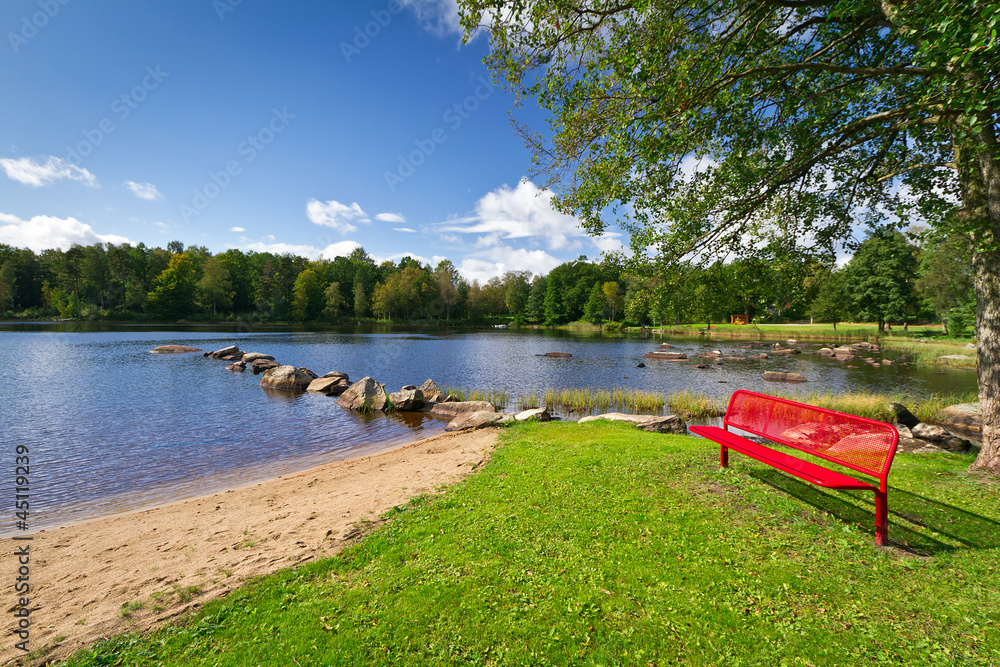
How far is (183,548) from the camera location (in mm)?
6031

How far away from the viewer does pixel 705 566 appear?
4.41 meters

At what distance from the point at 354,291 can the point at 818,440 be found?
109 m

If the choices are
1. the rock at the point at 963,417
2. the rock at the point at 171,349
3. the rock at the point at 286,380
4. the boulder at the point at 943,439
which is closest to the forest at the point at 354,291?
the rock at the point at 963,417

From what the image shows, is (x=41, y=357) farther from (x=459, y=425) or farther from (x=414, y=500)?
(x=414, y=500)

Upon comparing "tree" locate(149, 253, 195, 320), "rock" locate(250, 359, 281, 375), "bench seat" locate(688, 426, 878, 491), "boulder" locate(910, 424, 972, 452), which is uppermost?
"tree" locate(149, 253, 195, 320)

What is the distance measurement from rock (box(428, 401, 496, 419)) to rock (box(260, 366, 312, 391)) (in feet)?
36.2

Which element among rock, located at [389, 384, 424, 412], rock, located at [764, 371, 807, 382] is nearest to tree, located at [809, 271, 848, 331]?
rock, located at [764, 371, 807, 382]

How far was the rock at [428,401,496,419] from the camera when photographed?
1725 cm

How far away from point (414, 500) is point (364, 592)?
2680mm

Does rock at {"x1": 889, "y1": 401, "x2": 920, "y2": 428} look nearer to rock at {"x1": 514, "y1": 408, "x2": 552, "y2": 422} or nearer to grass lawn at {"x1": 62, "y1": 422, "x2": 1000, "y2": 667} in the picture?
grass lawn at {"x1": 62, "y1": 422, "x2": 1000, "y2": 667}

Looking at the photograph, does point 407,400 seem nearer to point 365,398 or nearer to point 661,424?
point 365,398

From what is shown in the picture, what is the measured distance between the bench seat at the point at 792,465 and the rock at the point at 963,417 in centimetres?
1529

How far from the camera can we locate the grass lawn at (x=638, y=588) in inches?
132

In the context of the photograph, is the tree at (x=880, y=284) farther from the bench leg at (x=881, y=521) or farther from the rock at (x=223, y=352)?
the rock at (x=223, y=352)
